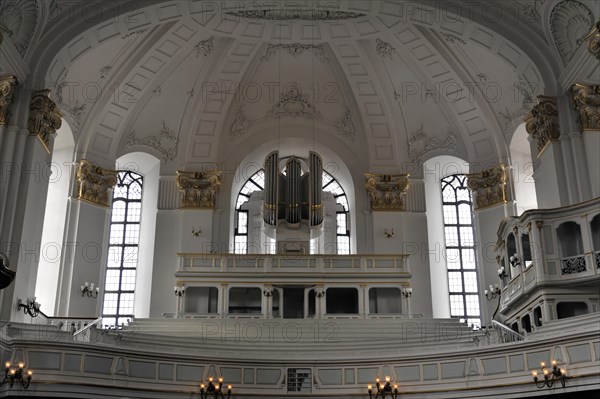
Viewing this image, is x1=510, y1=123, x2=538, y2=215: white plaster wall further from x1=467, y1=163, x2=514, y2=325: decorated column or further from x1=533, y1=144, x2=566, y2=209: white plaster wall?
x1=533, y1=144, x2=566, y2=209: white plaster wall

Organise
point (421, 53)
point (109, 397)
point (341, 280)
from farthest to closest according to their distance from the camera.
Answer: point (421, 53)
point (341, 280)
point (109, 397)

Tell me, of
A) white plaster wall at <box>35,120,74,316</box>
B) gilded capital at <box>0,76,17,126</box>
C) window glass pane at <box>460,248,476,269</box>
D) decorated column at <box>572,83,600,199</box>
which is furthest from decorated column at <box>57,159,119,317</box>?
decorated column at <box>572,83,600,199</box>

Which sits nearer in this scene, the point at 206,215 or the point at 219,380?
the point at 219,380

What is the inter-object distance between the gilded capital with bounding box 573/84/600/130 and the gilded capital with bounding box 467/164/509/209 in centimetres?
641

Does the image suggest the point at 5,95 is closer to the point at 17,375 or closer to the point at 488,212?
the point at 17,375

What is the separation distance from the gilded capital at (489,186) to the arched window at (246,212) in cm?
574

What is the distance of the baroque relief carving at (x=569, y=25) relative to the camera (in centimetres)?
2506

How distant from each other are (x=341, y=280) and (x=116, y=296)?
9.54 meters

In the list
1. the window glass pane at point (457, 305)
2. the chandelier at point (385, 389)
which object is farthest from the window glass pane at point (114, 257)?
the chandelier at point (385, 389)

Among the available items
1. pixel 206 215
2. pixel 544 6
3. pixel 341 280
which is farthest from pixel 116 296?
pixel 544 6

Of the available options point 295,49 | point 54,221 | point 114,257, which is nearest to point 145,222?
point 114,257

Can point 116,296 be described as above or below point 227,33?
below

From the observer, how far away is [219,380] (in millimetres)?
22266

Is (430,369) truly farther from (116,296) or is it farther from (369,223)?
(116,296)
